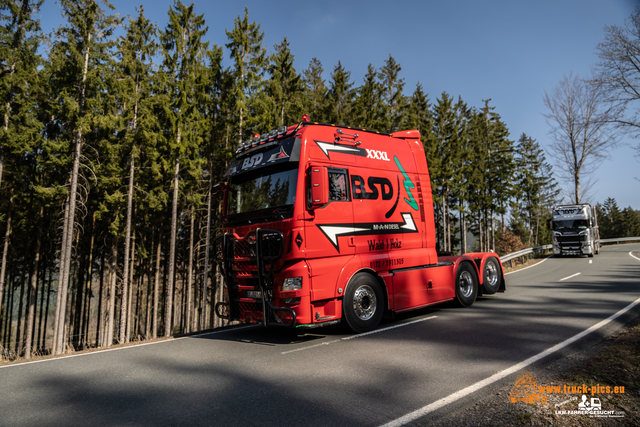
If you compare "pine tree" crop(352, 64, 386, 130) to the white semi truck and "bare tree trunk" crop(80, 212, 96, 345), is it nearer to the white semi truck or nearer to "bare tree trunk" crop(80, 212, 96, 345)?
the white semi truck

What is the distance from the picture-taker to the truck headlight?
6.09m

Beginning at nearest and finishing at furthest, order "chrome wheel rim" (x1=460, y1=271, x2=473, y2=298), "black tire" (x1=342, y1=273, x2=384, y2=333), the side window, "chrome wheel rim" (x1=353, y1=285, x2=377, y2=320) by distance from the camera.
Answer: "black tire" (x1=342, y1=273, x2=384, y2=333) → the side window → "chrome wheel rim" (x1=353, y1=285, x2=377, y2=320) → "chrome wheel rim" (x1=460, y1=271, x2=473, y2=298)

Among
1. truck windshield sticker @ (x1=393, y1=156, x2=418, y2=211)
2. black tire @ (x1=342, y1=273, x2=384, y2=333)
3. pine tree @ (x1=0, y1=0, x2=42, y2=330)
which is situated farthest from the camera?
pine tree @ (x1=0, y1=0, x2=42, y2=330)

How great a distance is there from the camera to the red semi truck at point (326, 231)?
621 centimetres

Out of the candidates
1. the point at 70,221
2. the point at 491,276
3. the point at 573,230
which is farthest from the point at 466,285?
the point at 573,230

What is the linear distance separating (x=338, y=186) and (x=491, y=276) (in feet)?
20.5

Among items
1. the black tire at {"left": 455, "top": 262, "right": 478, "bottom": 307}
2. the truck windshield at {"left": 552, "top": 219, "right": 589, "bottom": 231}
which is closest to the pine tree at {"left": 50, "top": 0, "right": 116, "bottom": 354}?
the black tire at {"left": 455, "top": 262, "right": 478, "bottom": 307}

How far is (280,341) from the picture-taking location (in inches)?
259

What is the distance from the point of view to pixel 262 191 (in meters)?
6.94

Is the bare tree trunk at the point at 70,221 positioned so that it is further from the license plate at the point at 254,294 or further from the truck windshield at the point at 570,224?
the truck windshield at the point at 570,224

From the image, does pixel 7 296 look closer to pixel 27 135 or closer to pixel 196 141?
pixel 27 135

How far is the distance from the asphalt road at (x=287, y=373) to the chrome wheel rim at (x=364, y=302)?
425mm

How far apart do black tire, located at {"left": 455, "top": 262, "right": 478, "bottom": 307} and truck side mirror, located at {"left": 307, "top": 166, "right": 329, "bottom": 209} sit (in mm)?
4764

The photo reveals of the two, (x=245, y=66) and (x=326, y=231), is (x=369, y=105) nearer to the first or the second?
(x=245, y=66)
